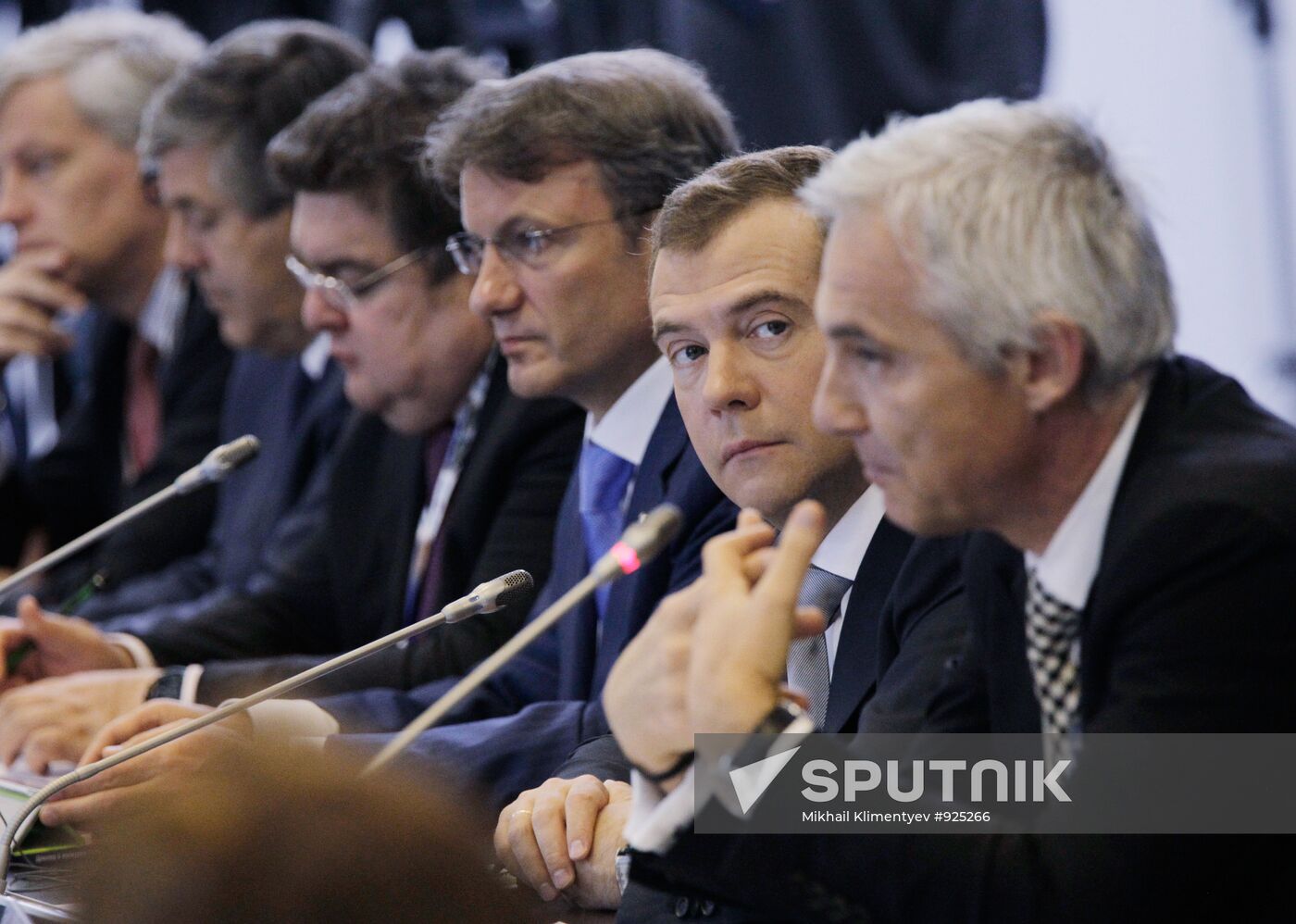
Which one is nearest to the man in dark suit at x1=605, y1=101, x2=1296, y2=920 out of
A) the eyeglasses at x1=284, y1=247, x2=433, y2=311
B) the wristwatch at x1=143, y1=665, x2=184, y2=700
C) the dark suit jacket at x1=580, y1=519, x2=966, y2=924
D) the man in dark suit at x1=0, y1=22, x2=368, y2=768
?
the dark suit jacket at x1=580, y1=519, x2=966, y2=924

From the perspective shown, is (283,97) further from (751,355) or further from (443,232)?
(751,355)

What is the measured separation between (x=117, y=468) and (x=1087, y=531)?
10.9 ft

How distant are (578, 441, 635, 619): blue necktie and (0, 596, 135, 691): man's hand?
0.93 meters

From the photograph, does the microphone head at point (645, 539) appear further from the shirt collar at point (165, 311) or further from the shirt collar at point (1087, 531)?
the shirt collar at point (165, 311)

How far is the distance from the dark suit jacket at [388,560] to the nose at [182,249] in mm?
627

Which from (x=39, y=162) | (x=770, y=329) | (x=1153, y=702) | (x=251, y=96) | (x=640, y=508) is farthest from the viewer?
(x=39, y=162)

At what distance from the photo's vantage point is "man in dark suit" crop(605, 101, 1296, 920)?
4.20 feet

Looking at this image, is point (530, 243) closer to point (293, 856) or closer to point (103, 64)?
point (293, 856)

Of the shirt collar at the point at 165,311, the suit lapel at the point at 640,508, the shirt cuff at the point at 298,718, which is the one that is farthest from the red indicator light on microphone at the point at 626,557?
the shirt collar at the point at 165,311

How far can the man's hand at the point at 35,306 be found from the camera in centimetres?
402

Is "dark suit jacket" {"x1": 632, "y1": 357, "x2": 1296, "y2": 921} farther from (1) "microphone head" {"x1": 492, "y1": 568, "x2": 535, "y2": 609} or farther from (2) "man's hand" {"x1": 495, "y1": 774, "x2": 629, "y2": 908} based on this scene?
(1) "microphone head" {"x1": 492, "y1": 568, "x2": 535, "y2": 609}

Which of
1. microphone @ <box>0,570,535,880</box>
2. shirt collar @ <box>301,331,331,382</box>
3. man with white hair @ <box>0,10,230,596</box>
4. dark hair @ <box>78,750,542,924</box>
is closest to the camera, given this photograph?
dark hair @ <box>78,750,542,924</box>

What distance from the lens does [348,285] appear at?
2982 mm

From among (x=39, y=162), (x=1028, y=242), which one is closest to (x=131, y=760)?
(x=1028, y=242)
